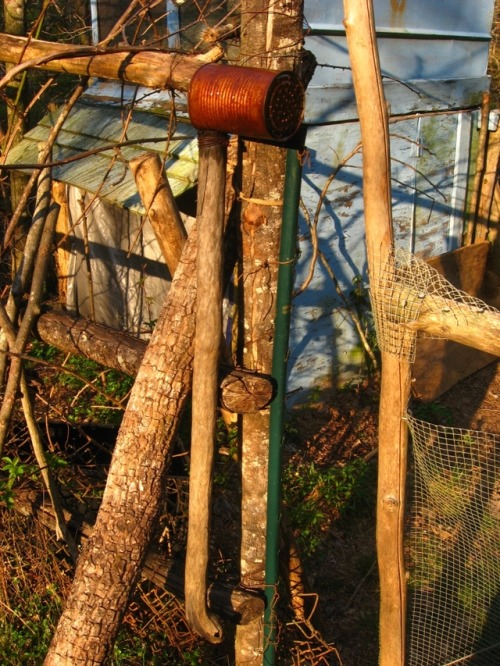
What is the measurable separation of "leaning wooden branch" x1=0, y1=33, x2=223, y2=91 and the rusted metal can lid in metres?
0.16

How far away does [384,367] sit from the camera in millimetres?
2660

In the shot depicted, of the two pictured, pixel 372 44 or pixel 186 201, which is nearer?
pixel 372 44

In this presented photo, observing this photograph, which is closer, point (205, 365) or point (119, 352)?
point (205, 365)

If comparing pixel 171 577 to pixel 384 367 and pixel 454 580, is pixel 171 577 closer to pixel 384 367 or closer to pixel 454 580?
pixel 384 367

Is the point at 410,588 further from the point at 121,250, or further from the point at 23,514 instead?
the point at 121,250

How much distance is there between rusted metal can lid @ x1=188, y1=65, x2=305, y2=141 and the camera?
2.41 meters

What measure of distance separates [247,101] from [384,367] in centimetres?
100

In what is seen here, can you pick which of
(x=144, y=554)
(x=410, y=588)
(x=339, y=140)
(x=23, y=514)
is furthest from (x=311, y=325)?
(x=144, y=554)

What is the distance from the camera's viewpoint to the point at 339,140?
20.8ft

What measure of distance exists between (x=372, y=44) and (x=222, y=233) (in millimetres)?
792

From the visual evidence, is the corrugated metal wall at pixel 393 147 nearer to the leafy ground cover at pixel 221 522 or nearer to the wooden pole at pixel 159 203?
the leafy ground cover at pixel 221 522

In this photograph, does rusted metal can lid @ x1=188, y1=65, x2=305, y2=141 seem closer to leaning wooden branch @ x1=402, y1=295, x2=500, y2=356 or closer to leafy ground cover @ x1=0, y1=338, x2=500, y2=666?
leaning wooden branch @ x1=402, y1=295, x2=500, y2=356

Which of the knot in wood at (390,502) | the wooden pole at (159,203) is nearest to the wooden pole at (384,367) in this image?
the knot in wood at (390,502)

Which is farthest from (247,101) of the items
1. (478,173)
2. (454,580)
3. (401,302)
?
(478,173)
